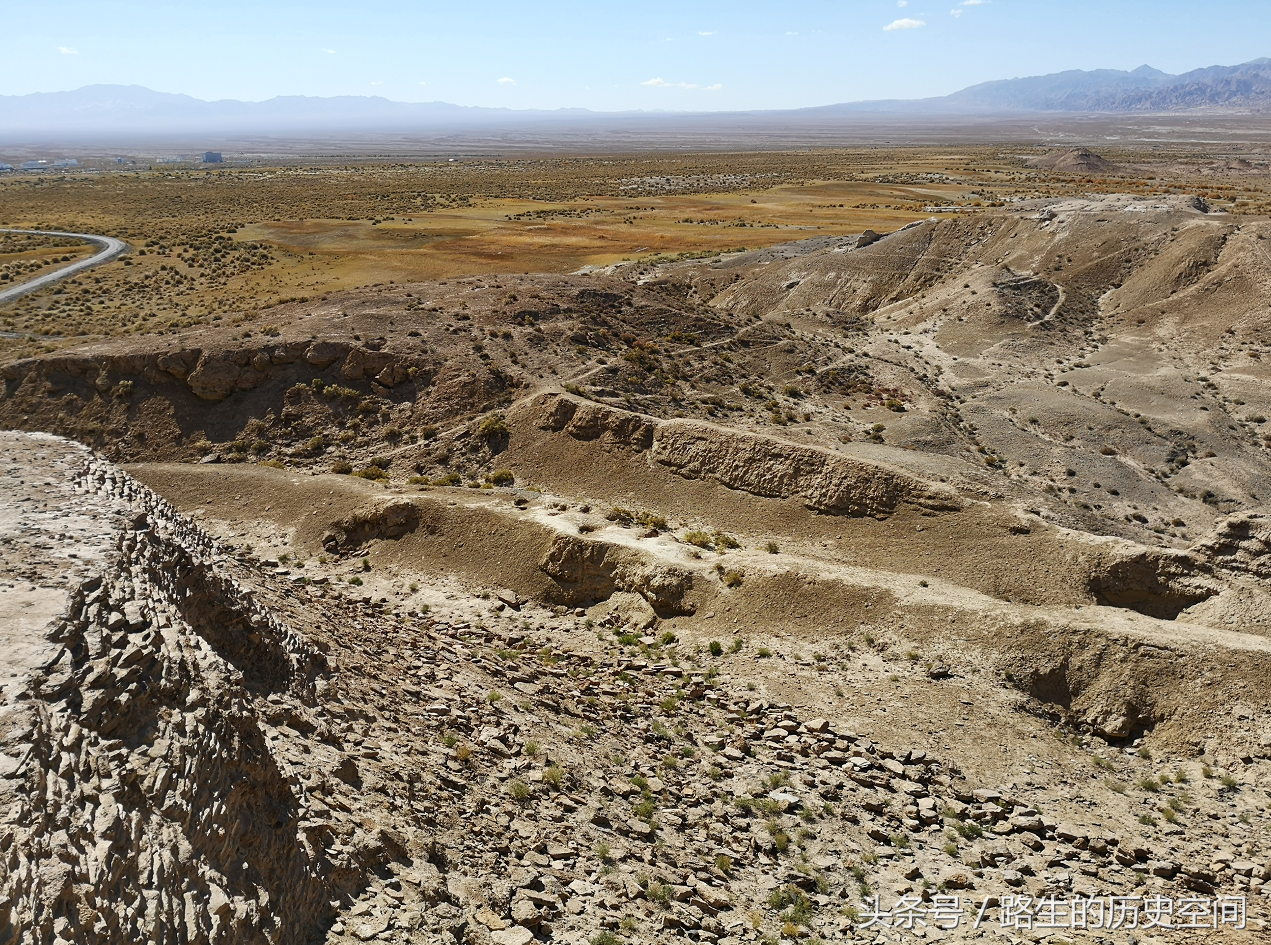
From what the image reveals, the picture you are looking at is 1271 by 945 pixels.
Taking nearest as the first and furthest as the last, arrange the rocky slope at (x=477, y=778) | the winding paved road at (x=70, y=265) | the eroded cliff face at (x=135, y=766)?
the eroded cliff face at (x=135, y=766)
the rocky slope at (x=477, y=778)
the winding paved road at (x=70, y=265)

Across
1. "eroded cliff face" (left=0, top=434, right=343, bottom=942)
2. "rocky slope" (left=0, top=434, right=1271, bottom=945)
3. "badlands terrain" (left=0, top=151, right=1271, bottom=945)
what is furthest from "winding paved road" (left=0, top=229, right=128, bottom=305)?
"eroded cliff face" (left=0, top=434, right=343, bottom=942)

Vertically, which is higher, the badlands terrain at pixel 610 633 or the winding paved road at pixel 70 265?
the winding paved road at pixel 70 265

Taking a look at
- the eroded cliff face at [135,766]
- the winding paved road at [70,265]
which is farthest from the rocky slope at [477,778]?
the winding paved road at [70,265]

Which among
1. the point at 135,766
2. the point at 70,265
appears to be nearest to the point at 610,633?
the point at 135,766

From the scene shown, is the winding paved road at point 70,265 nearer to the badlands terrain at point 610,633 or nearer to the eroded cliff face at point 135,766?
the badlands terrain at point 610,633

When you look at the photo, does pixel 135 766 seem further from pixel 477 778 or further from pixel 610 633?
pixel 610 633

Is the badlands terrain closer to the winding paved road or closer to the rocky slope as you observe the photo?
the rocky slope

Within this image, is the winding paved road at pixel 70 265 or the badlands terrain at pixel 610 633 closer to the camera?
the badlands terrain at pixel 610 633
